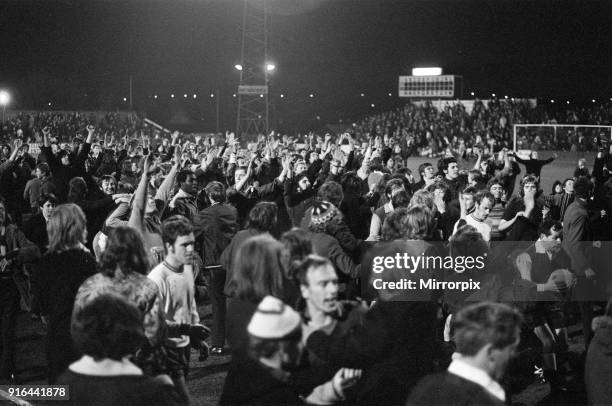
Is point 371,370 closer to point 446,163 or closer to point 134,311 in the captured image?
point 134,311

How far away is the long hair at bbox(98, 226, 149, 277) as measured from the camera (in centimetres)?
414

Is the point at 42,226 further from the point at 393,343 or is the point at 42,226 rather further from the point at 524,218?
the point at 393,343

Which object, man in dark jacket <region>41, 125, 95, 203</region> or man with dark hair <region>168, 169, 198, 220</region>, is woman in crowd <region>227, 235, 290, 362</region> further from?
man in dark jacket <region>41, 125, 95, 203</region>

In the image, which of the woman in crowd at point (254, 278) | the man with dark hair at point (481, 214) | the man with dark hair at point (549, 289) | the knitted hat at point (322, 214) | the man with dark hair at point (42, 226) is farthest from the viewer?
the man with dark hair at point (42, 226)

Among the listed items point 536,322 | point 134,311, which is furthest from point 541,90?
point 134,311

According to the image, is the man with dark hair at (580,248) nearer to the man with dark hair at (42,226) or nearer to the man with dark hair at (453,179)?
→ the man with dark hair at (453,179)

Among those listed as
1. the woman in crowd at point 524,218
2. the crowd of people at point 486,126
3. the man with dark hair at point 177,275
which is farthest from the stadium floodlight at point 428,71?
the man with dark hair at point 177,275

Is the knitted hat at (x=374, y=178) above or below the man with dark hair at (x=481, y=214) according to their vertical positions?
above

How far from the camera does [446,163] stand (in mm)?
11008

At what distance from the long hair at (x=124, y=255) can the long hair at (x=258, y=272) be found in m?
0.83

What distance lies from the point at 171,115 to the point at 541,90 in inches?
1149

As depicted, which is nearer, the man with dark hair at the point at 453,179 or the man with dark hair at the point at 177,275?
the man with dark hair at the point at 177,275

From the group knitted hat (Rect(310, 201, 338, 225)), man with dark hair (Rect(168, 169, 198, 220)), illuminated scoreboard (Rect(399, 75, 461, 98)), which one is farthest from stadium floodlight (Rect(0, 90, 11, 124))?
illuminated scoreboard (Rect(399, 75, 461, 98))

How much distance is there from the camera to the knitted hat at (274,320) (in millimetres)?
3301
